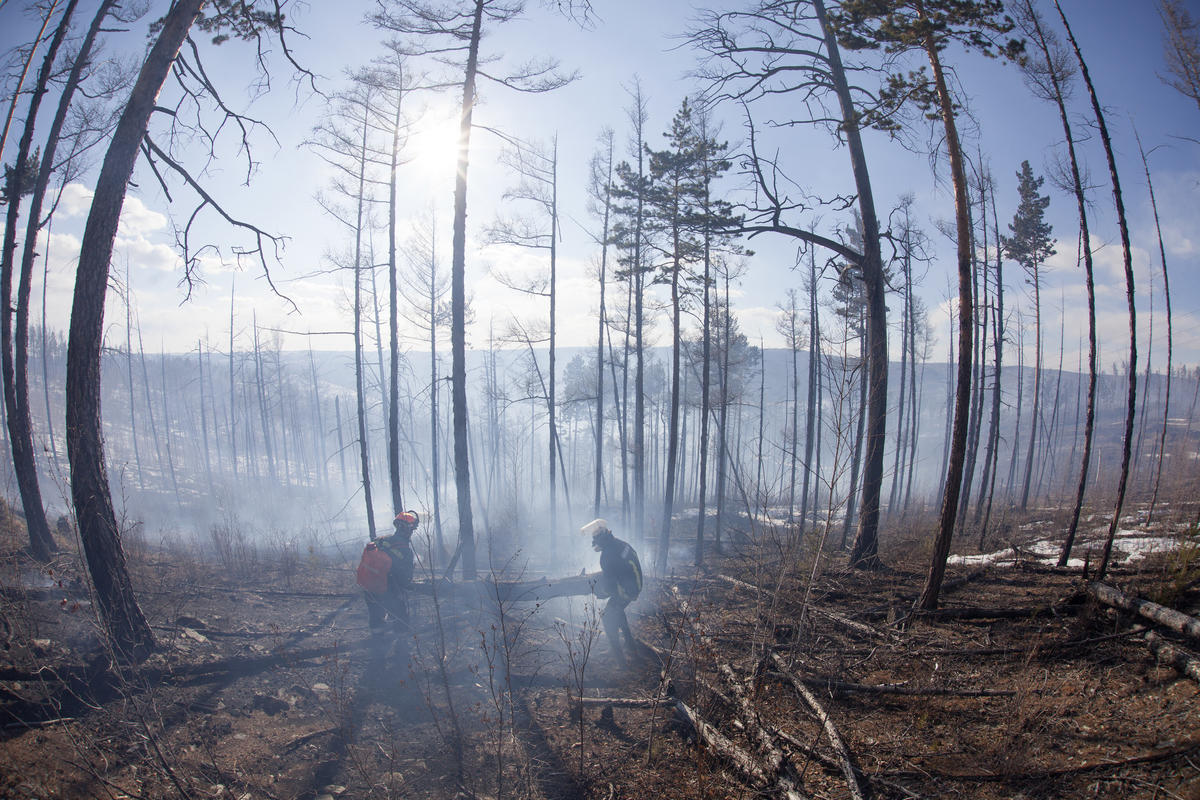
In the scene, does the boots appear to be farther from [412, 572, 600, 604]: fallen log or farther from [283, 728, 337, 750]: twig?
[283, 728, 337, 750]: twig

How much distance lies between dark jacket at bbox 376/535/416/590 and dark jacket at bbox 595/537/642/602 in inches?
106

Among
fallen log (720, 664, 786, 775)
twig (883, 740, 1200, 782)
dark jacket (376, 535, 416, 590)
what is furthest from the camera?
dark jacket (376, 535, 416, 590)

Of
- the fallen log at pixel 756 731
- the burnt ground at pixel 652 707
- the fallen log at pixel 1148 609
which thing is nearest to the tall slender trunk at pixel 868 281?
the burnt ground at pixel 652 707

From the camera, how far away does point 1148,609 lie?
169 inches

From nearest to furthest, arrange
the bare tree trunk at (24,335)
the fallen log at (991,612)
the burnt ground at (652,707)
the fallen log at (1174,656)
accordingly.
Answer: the burnt ground at (652,707)
the fallen log at (1174,656)
the fallen log at (991,612)
the bare tree trunk at (24,335)

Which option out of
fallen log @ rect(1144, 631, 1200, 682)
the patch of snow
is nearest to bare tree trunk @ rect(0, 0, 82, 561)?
fallen log @ rect(1144, 631, 1200, 682)

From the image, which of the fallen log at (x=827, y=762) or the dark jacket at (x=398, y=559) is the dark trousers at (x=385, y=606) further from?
the fallen log at (x=827, y=762)

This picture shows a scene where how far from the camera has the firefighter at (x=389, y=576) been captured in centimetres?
619

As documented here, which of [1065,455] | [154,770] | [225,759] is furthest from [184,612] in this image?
[1065,455]

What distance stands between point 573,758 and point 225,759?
2.89m

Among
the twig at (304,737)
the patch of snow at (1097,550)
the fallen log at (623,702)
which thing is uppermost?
the patch of snow at (1097,550)

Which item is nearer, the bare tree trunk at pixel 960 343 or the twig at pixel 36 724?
the twig at pixel 36 724

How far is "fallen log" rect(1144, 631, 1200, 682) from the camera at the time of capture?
362 cm

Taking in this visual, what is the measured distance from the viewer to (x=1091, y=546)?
8.45 meters
